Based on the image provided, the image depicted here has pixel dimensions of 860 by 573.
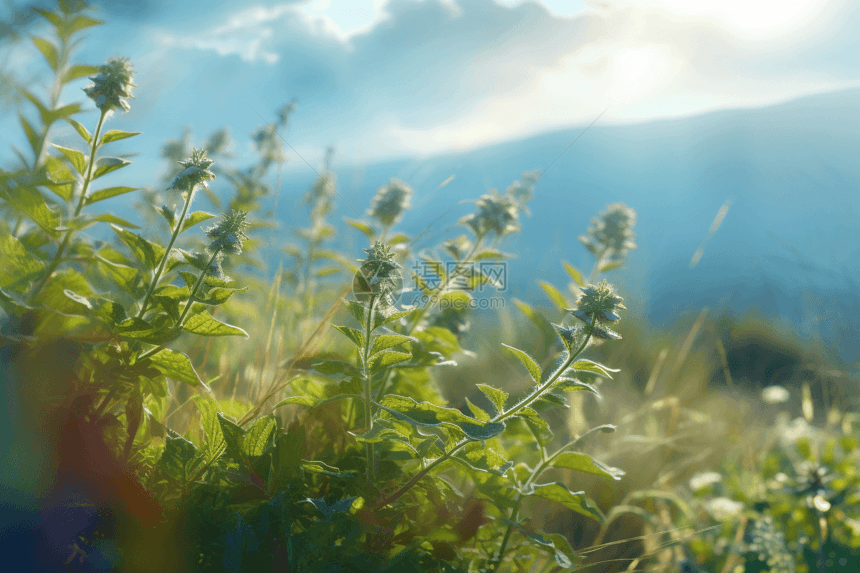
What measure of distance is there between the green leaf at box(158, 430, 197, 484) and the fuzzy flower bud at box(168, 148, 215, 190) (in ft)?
1.54

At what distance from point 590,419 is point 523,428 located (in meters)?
1.66

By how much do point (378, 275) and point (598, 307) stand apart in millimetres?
416

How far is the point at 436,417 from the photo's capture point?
35.3 inches

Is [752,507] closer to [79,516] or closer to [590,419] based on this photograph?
[590,419]

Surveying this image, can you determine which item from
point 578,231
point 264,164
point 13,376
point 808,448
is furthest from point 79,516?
point 578,231

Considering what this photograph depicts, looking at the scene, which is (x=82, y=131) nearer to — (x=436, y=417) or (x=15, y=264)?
(x=15, y=264)

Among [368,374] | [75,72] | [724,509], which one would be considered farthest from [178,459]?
[724,509]

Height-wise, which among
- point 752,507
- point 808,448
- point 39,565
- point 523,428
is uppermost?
point 39,565

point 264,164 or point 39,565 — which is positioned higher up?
point 264,164

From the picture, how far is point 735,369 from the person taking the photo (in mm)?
4715

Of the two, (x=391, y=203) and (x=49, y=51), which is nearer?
(x=49, y=51)

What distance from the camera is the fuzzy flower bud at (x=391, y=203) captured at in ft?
7.20

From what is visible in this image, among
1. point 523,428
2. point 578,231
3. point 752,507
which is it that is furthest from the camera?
point 578,231

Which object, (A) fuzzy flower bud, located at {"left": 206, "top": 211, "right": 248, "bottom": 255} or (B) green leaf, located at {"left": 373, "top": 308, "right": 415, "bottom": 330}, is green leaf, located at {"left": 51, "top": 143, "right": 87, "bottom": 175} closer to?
(A) fuzzy flower bud, located at {"left": 206, "top": 211, "right": 248, "bottom": 255}
